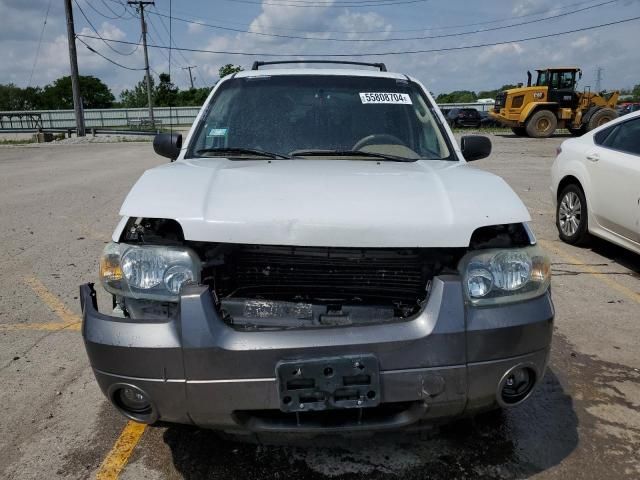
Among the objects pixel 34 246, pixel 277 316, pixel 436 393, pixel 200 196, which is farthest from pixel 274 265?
pixel 34 246

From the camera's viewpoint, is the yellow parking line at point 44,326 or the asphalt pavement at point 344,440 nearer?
the asphalt pavement at point 344,440

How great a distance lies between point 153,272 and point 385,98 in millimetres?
2073

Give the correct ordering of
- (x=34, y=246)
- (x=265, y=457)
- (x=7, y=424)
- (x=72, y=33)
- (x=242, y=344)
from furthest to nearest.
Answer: (x=72, y=33)
(x=34, y=246)
(x=7, y=424)
(x=265, y=457)
(x=242, y=344)

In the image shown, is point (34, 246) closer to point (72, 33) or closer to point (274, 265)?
point (274, 265)

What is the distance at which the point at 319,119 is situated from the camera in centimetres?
348

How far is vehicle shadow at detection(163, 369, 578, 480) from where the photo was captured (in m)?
2.47

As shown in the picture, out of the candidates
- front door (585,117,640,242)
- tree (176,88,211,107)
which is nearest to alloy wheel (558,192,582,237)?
front door (585,117,640,242)

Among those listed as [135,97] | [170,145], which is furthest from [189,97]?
[170,145]

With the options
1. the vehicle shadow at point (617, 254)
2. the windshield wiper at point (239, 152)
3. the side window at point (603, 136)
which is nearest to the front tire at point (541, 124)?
the vehicle shadow at point (617, 254)

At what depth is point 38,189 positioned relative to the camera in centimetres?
1100

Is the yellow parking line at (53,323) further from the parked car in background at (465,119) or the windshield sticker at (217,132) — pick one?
the parked car in background at (465,119)

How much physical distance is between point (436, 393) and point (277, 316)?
0.68 m

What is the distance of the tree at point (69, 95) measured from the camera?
295 feet

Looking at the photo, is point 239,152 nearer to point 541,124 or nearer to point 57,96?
point 541,124
